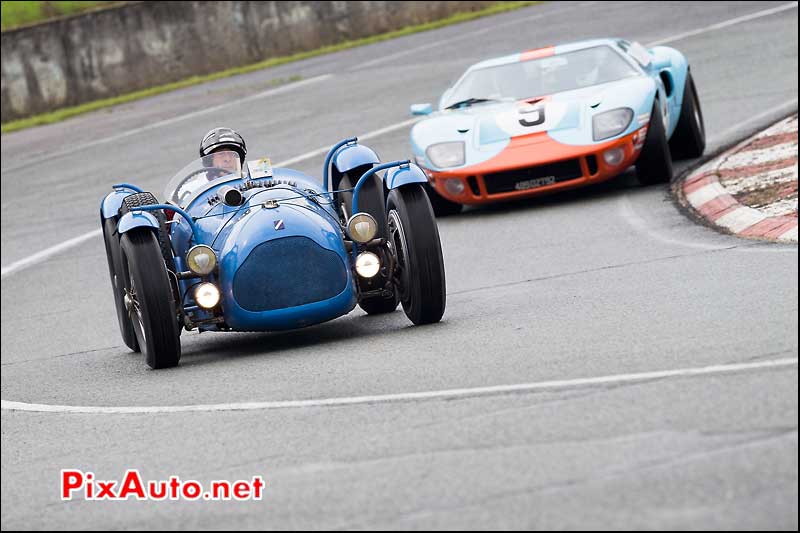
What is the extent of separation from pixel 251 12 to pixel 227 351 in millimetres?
20755

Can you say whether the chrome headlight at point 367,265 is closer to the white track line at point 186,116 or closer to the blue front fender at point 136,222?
the blue front fender at point 136,222

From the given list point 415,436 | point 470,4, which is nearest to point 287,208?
point 415,436

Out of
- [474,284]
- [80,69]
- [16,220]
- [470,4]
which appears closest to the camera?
[474,284]

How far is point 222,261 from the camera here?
25.6ft

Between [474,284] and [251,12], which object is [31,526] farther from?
[251,12]

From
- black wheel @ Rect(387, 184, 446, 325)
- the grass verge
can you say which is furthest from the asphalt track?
the grass verge

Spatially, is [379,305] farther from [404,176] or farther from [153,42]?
[153,42]

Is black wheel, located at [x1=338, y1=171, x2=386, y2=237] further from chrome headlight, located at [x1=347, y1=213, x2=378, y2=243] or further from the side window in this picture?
the side window

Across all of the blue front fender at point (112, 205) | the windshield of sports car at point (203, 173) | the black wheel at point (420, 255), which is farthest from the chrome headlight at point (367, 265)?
the blue front fender at point (112, 205)

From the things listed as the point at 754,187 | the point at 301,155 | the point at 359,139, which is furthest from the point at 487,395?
the point at 359,139

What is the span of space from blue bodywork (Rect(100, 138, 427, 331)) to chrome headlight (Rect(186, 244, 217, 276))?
2.7 inches

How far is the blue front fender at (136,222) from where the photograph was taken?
7.73 m

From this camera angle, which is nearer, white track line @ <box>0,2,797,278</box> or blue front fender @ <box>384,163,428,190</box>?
blue front fender @ <box>384,163,428,190</box>

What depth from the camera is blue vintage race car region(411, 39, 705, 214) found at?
39.3 ft
